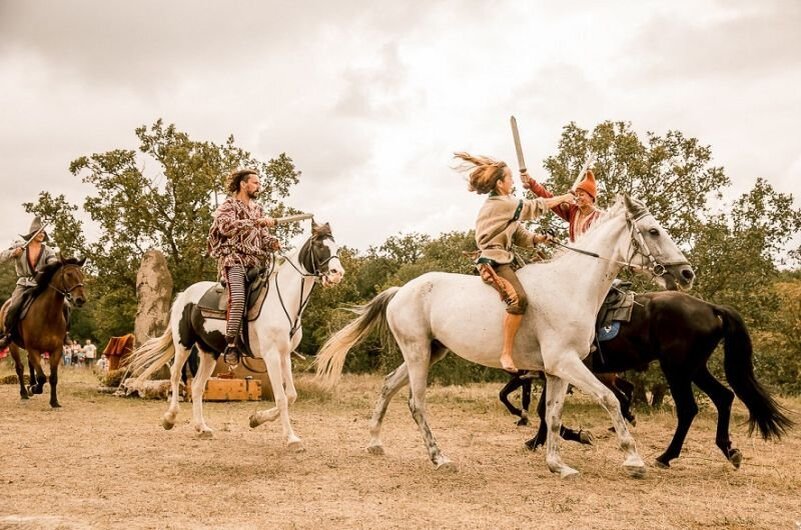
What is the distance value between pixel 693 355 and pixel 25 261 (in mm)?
11002

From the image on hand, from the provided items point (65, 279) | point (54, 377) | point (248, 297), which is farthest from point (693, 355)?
point (54, 377)

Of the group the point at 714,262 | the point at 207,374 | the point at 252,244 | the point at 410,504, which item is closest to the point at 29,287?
the point at 207,374

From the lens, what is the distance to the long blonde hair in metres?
6.74

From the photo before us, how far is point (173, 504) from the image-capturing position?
16.6 feet

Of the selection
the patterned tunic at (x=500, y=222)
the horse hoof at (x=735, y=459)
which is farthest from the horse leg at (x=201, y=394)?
the horse hoof at (x=735, y=459)

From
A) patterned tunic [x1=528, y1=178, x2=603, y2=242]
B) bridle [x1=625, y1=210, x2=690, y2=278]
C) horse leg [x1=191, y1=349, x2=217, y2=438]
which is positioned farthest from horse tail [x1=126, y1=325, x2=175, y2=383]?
bridle [x1=625, y1=210, x2=690, y2=278]

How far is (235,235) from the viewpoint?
7980 millimetres

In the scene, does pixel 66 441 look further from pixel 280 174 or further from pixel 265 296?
pixel 280 174

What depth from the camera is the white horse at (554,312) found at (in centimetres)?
629

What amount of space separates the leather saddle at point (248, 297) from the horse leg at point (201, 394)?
0.98 meters

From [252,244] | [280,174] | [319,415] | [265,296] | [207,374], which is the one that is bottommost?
[319,415]

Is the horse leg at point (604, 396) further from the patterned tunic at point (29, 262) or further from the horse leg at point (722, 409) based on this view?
the patterned tunic at point (29, 262)

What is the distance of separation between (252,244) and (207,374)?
2.13 metres

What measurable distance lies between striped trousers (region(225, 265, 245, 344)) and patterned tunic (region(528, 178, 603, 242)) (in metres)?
3.45
